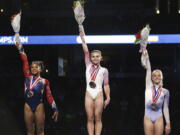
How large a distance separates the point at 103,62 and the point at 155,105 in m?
1.61

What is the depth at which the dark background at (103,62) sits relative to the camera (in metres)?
8.48

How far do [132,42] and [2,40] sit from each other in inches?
98.1

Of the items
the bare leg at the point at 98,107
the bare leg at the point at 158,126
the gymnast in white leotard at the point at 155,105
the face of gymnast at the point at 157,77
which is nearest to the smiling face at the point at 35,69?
the bare leg at the point at 98,107

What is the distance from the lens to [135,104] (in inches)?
344

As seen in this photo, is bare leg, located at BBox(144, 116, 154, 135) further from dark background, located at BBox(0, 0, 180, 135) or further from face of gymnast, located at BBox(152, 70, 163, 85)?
dark background, located at BBox(0, 0, 180, 135)

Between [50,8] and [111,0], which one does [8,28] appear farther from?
[111,0]

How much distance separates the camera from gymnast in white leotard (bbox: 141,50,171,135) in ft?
23.7

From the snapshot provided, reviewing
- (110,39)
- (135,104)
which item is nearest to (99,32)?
(110,39)

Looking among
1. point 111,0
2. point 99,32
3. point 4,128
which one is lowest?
point 4,128

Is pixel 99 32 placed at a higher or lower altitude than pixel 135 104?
higher

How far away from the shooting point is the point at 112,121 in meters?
8.70

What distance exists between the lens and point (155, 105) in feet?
23.7

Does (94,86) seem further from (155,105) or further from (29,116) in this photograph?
(29,116)

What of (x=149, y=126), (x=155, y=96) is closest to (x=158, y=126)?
→ (x=149, y=126)
